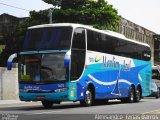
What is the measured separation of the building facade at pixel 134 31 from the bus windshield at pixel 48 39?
59.8 meters

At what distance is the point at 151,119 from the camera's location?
16.6 metres

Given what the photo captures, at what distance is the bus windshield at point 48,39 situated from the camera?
77.5 feet

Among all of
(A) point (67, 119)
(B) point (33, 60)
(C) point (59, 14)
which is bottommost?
(A) point (67, 119)

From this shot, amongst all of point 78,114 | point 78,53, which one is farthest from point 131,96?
point 78,114

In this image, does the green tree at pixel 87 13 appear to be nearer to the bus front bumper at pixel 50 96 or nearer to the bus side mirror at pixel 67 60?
the bus front bumper at pixel 50 96

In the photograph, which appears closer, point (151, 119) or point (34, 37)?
point (151, 119)

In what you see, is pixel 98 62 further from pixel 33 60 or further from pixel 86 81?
pixel 33 60

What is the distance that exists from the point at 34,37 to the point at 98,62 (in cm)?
414

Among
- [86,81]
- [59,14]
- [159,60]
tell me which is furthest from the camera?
[159,60]

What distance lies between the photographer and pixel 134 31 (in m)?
96.8

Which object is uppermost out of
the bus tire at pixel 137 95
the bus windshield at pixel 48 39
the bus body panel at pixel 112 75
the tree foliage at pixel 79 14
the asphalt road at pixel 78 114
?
the tree foliage at pixel 79 14

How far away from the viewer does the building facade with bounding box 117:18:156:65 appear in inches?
3450

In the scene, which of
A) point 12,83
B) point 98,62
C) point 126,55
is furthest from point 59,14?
point 98,62

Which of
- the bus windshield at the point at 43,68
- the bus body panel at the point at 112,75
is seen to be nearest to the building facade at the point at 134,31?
the bus body panel at the point at 112,75
